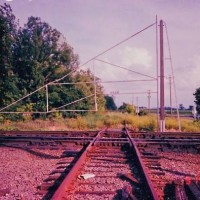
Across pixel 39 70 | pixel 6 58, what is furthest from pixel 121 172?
pixel 39 70

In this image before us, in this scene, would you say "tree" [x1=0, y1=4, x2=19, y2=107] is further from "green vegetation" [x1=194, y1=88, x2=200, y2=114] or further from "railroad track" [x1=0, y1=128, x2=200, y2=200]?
"green vegetation" [x1=194, y1=88, x2=200, y2=114]

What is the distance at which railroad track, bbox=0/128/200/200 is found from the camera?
464 cm

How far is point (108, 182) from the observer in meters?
5.41

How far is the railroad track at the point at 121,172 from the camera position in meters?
4.64

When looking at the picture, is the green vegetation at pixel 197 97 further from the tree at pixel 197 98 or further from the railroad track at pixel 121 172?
the railroad track at pixel 121 172

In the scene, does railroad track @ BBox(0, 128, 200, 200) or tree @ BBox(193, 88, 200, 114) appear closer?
railroad track @ BBox(0, 128, 200, 200)

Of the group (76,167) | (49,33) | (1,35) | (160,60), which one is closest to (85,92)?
(49,33)

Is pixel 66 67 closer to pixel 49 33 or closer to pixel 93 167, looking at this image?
pixel 49 33

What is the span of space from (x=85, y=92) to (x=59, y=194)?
35.3 metres

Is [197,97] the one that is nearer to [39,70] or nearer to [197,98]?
[197,98]

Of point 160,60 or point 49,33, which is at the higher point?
point 49,33

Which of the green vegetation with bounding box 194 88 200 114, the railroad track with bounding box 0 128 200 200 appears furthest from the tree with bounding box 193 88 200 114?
the railroad track with bounding box 0 128 200 200

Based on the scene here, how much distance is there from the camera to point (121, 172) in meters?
6.21

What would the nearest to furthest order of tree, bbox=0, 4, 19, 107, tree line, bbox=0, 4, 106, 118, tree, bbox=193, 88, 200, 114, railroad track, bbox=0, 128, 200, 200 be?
railroad track, bbox=0, 128, 200, 200 < tree, bbox=0, 4, 19, 107 < tree line, bbox=0, 4, 106, 118 < tree, bbox=193, 88, 200, 114
